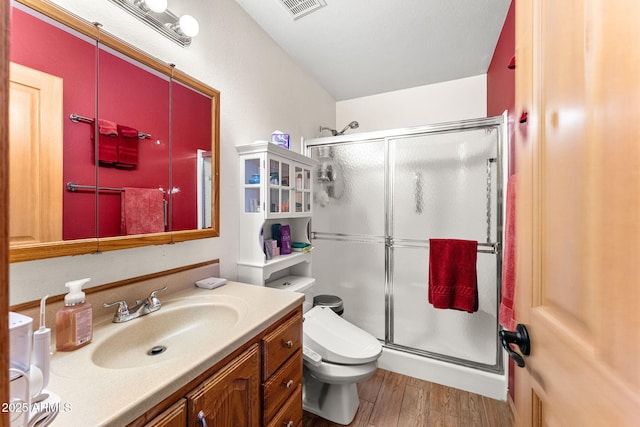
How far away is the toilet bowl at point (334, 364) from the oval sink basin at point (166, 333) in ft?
1.80

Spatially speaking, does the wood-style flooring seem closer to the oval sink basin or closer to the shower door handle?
the oval sink basin

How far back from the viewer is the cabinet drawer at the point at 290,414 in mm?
949

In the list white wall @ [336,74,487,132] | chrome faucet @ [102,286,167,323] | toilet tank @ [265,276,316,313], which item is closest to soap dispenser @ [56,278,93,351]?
chrome faucet @ [102,286,167,323]

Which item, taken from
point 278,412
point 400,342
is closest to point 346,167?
point 400,342

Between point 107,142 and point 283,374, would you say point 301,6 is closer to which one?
point 107,142

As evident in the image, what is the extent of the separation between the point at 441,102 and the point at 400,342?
7.02 feet

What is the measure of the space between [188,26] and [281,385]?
1522 millimetres

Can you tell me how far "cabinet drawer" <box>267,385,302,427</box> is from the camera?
3.11ft

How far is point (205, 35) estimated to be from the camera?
4.17 ft

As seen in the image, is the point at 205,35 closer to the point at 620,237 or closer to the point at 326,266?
the point at 620,237

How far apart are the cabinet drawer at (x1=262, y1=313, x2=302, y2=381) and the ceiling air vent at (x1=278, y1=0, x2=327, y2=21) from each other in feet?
5.46

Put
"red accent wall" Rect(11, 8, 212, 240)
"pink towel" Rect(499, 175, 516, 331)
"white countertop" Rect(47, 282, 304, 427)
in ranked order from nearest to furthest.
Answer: "white countertop" Rect(47, 282, 304, 427) → "red accent wall" Rect(11, 8, 212, 240) → "pink towel" Rect(499, 175, 516, 331)

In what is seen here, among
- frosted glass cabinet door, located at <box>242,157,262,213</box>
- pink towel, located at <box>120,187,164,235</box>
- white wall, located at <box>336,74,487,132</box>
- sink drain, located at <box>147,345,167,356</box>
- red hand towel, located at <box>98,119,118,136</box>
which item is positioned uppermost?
white wall, located at <box>336,74,487,132</box>

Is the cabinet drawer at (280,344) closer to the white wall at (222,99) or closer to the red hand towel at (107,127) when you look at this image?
the white wall at (222,99)
